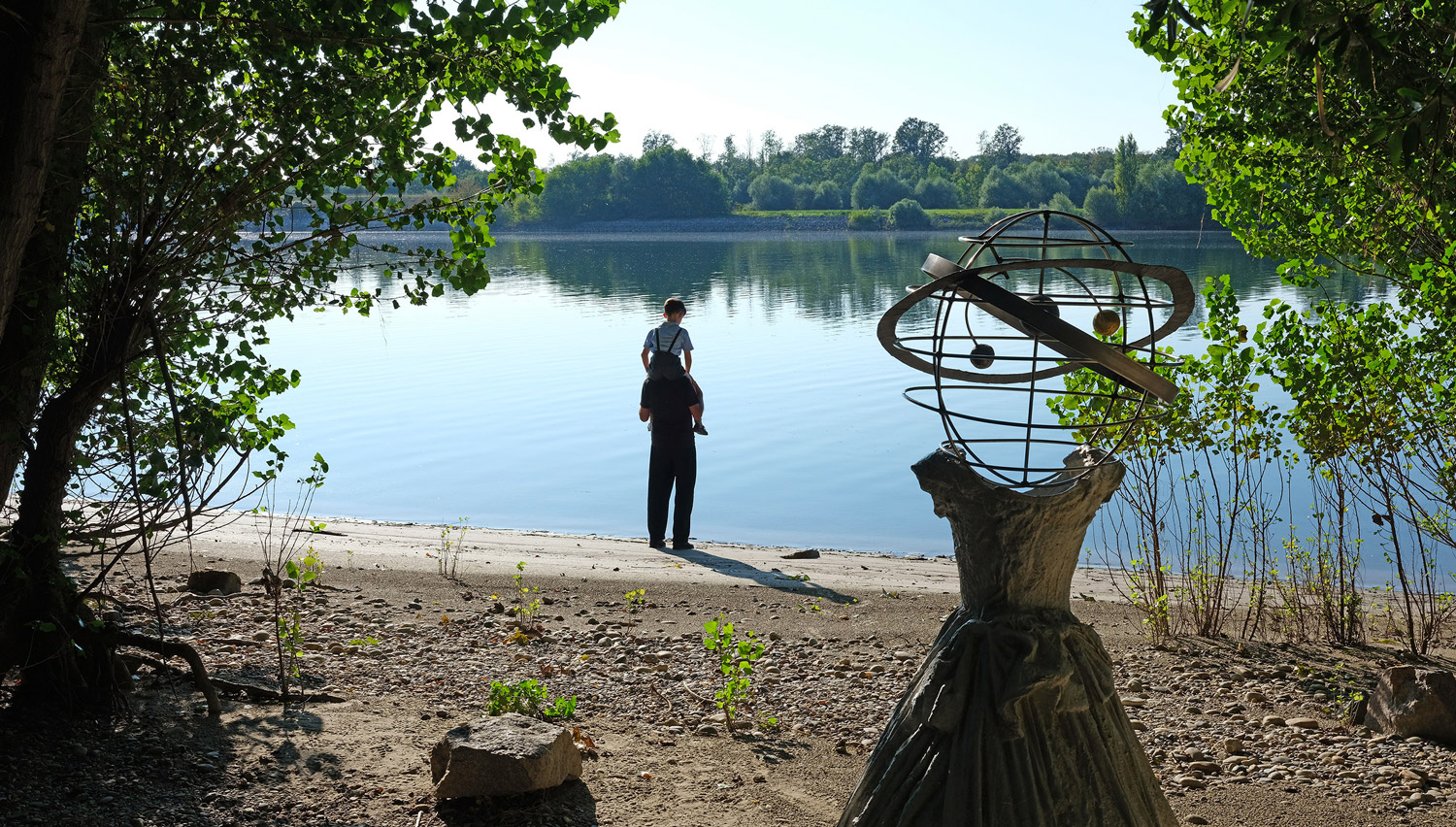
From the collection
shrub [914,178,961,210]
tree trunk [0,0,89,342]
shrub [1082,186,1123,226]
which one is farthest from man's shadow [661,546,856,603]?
shrub [914,178,961,210]

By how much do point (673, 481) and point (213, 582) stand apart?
400 centimetres

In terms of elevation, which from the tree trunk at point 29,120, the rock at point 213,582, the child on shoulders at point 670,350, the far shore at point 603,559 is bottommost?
the far shore at point 603,559

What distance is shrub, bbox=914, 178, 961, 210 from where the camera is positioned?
275 ft

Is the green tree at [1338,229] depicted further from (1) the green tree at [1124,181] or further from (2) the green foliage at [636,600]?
(1) the green tree at [1124,181]

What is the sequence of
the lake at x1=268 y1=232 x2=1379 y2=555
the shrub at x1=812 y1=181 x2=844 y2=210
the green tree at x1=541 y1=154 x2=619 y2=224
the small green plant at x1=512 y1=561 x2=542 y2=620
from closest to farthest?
the small green plant at x1=512 y1=561 x2=542 y2=620 → the lake at x1=268 y1=232 x2=1379 y2=555 → the shrub at x1=812 y1=181 x2=844 y2=210 → the green tree at x1=541 y1=154 x2=619 y2=224

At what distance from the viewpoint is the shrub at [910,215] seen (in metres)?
78.6

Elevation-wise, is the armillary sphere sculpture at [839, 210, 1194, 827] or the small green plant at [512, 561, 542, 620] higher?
the armillary sphere sculpture at [839, 210, 1194, 827]

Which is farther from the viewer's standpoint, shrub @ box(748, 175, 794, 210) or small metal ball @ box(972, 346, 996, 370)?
shrub @ box(748, 175, 794, 210)

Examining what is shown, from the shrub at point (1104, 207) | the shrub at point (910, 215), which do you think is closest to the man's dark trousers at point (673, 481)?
the shrub at point (1104, 207)

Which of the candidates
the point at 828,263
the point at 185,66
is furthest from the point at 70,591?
the point at 828,263

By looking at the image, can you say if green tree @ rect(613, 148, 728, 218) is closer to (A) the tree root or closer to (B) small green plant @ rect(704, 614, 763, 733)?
(B) small green plant @ rect(704, 614, 763, 733)

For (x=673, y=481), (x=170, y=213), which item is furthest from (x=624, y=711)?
→ (x=673, y=481)

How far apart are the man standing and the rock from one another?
3.39 metres

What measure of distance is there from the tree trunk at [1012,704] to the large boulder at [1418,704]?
2.84 metres
